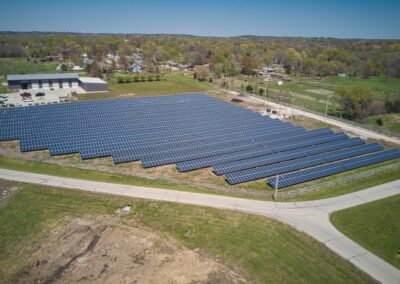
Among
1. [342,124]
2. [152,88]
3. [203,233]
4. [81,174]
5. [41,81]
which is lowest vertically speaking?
[203,233]

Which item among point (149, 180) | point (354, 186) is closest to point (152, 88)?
point (149, 180)

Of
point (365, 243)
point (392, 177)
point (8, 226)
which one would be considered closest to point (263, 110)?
point (392, 177)

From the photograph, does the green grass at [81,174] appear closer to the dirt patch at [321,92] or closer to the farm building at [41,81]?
the farm building at [41,81]

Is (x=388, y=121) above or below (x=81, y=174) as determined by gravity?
above

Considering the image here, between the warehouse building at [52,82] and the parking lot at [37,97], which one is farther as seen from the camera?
the warehouse building at [52,82]

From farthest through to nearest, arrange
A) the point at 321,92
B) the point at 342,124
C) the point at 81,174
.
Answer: the point at 321,92 < the point at 342,124 < the point at 81,174

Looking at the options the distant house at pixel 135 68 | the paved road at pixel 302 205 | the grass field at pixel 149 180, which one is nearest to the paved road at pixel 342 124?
the grass field at pixel 149 180

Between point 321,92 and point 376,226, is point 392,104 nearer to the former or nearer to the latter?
point 321,92
